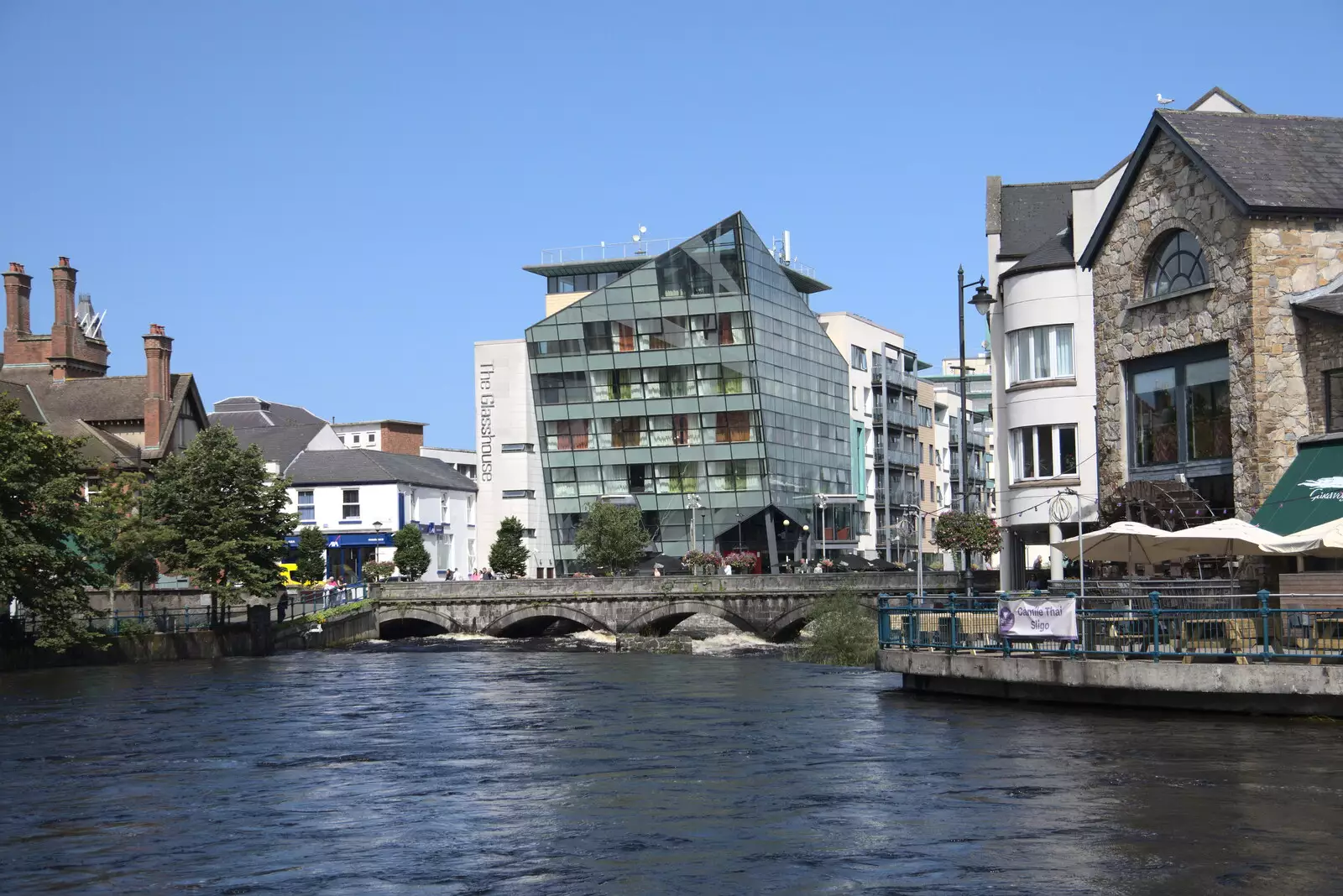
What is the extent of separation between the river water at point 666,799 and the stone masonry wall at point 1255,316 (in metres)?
7.94

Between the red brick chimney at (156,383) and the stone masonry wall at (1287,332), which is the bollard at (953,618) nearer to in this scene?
the stone masonry wall at (1287,332)

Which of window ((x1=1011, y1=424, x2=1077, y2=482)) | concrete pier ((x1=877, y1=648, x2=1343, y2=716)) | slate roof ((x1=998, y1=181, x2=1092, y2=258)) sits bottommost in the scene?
concrete pier ((x1=877, y1=648, x2=1343, y2=716))

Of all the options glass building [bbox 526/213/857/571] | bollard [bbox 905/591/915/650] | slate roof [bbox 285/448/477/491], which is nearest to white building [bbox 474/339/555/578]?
slate roof [bbox 285/448/477/491]

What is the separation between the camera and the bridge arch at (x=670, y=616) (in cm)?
7000

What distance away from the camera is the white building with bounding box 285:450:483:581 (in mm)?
102375

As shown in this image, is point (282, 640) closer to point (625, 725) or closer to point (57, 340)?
point (57, 340)

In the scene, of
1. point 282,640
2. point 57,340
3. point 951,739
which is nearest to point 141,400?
point 57,340

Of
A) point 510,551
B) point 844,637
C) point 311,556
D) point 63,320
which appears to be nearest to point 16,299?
point 63,320

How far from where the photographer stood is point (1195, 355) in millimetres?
35750

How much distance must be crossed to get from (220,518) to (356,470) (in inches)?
1559

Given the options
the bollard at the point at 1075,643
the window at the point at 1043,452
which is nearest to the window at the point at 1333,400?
the bollard at the point at 1075,643

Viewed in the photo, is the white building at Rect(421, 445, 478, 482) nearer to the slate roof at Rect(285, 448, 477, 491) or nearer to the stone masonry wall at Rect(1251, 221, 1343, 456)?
the slate roof at Rect(285, 448, 477, 491)

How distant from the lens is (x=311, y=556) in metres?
92.6

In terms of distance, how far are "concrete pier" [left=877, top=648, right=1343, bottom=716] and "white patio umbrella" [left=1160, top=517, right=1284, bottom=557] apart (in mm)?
2505
